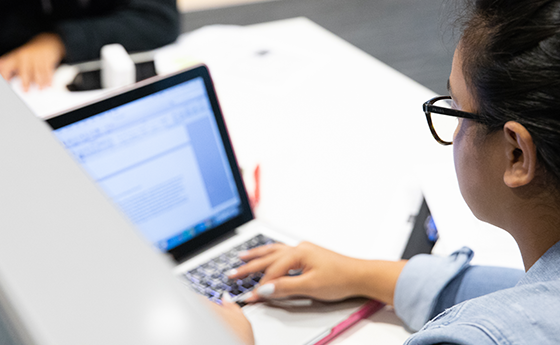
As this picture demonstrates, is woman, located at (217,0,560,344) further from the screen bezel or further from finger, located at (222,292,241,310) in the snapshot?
the screen bezel

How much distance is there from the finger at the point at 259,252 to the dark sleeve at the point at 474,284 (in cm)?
26

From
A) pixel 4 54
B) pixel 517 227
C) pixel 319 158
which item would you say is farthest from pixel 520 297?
pixel 4 54

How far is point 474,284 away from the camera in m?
0.76

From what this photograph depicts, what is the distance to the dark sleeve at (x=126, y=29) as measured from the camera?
1420 millimetres

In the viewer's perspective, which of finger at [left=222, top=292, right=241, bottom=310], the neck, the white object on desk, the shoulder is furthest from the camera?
the white object on desk

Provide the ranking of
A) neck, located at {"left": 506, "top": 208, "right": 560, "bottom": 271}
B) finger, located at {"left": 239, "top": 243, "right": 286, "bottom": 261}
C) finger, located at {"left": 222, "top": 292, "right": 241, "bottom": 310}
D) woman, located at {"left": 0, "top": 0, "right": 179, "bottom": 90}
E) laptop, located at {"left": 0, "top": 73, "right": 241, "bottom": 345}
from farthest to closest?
woman, located at {"left": 0, "top": 0, "right": 179, "bottom": 90} → finger, located at {"left": 239, "top": 243, "right": 286, "bottom": 261} → finger, located at {"left": 222, "top": 292, "right": 241, "bottom": 310} → neck, located at {"left": 506, "top": 208, "right": 560, "bottom": 271} → laptop, located at {"left": 0, "top": 73, "right": 241, "bottom": 345}

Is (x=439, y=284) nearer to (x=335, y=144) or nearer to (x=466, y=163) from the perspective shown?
(x=466, y=163)

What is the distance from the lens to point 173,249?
2.70 feet

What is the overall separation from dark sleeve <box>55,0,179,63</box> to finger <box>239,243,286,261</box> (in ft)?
2.92

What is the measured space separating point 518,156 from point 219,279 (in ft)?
1.52

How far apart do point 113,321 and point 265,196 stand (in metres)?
0.87

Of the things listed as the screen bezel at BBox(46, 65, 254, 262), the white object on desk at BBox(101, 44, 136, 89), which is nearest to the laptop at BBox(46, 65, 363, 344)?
the screen bezel at BBox(46, 65, 254, 262)

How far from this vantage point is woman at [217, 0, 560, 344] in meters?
0.49

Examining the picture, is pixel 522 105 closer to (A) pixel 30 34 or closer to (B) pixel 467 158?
(B) pixel 467 158
